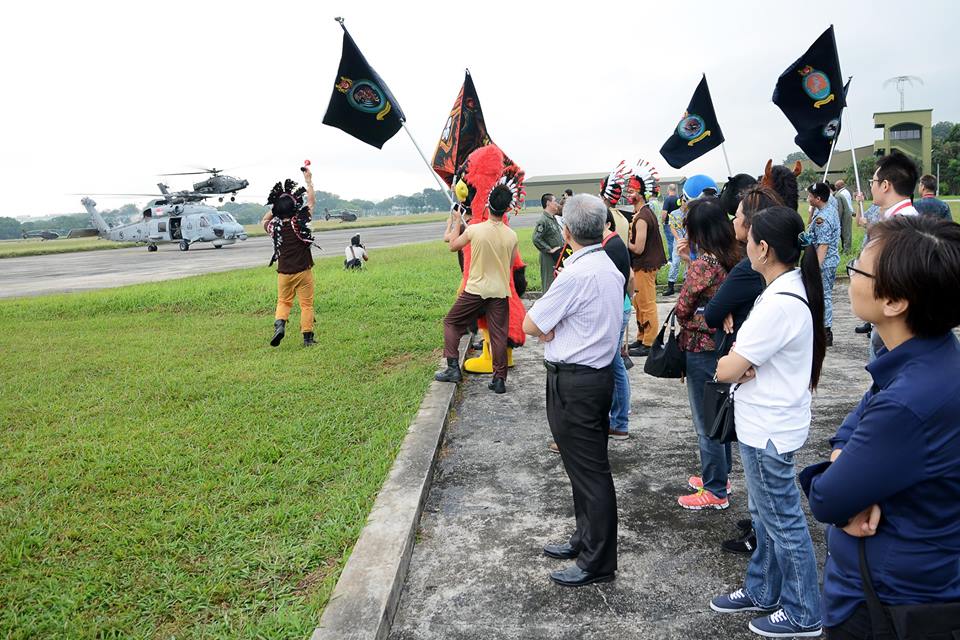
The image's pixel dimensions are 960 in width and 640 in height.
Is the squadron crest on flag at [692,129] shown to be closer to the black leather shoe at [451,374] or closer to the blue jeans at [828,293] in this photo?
the blue jeans at [828,293]

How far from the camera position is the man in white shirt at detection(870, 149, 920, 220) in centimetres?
482

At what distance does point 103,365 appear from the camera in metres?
7.92

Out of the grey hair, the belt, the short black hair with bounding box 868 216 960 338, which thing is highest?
the grey hair

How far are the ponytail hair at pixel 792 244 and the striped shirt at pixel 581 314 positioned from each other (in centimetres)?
75

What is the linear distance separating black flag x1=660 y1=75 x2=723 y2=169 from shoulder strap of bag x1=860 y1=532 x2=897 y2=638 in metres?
9.97

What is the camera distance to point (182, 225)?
32.7m

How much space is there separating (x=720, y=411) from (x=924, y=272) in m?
1.45

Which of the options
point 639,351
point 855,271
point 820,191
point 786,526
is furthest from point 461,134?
point 855,271

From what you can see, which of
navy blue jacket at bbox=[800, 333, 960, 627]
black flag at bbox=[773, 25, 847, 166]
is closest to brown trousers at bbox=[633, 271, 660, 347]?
black flag at bbox=[773, 25, 847, 166]

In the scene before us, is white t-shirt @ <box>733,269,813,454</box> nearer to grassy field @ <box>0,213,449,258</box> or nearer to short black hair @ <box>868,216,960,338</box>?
short black hair @ <box>868,216,960,338</box>

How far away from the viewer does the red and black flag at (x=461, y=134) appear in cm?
758

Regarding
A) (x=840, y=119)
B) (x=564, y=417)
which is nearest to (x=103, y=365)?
(x=564, y=417)

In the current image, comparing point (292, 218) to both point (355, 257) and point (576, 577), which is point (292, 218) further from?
point (355, 257)

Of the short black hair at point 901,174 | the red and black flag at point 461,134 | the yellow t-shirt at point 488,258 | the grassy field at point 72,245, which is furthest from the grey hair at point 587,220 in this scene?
the grassy field at point 72,245
